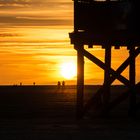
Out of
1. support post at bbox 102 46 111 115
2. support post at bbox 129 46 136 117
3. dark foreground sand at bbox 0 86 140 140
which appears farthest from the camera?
support post at bbox 102 46 111 115

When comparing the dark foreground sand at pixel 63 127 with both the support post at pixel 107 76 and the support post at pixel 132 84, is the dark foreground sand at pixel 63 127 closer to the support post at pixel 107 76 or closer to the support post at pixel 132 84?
the support post at pixel 132 84

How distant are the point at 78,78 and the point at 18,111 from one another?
273 inches

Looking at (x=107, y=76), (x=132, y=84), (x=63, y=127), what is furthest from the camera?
(x=107, y=76)

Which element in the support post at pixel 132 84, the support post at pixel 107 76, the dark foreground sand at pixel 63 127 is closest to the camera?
the dark foreground sand at pixel 63 127

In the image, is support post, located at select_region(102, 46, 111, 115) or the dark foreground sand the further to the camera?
support post, located at select_region(102, 46, 111, 115)

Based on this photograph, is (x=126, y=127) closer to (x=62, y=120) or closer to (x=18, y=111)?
(x=62, y=120)

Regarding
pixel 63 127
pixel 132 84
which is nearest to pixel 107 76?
pixel 132 84

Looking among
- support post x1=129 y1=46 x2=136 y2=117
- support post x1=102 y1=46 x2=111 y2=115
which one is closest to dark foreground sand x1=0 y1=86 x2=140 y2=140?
support post x1=129 y1=46 x2=136 y2=117

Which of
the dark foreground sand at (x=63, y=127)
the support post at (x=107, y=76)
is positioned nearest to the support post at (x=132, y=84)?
the dark foreground sand at (x=63, y=127)

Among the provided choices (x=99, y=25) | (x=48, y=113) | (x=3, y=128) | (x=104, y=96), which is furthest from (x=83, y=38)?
(x=48, y=113)

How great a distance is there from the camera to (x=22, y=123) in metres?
24.1

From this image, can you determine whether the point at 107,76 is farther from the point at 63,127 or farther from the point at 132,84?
the point at 63,127

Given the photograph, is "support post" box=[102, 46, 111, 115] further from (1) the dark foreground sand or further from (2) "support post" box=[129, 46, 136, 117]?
(2) "support post" box=[129, 46, 136, 117]

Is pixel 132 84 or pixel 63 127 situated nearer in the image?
pixel 63 127
